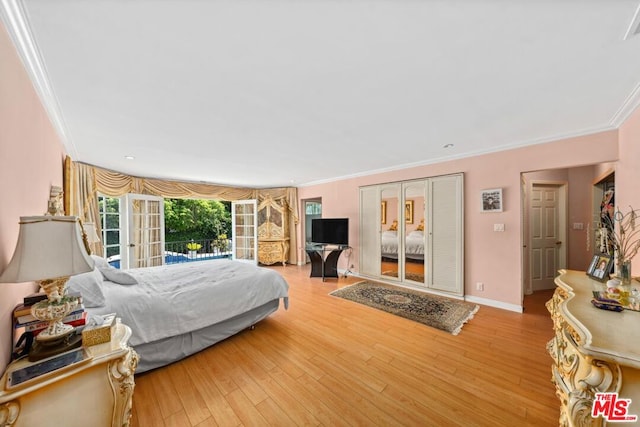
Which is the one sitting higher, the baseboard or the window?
the window

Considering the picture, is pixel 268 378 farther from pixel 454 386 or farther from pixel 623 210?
pixel 623 210

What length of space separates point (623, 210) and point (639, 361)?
230cm

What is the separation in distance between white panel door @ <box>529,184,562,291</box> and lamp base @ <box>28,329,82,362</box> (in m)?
5.68

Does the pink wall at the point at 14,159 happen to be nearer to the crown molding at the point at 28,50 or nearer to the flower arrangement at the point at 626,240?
the crown molding at the point at 28,50

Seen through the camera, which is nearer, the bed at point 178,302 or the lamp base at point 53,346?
the lamp base at point 53,346

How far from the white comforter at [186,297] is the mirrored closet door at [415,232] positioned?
2.40 metres

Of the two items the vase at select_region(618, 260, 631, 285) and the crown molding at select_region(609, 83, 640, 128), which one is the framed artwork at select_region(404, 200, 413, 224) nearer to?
the crown molding at select_region(609, 83, 640, 128)

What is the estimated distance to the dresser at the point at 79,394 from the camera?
0.85 meters

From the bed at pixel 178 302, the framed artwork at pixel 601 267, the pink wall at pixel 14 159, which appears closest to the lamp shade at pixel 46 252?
the pink wall at pixel 14 159

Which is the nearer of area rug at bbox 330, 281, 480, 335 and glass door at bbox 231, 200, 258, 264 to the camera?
area rug at bbox 330, 281, 480, 335

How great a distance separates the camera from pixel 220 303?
244cm

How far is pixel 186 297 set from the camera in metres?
2.26

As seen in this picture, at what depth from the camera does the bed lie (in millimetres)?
1914

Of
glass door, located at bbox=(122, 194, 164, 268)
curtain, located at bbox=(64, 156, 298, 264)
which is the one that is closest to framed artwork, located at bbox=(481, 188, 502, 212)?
curtain, located at bbox=(64, 156, 298, 264)
